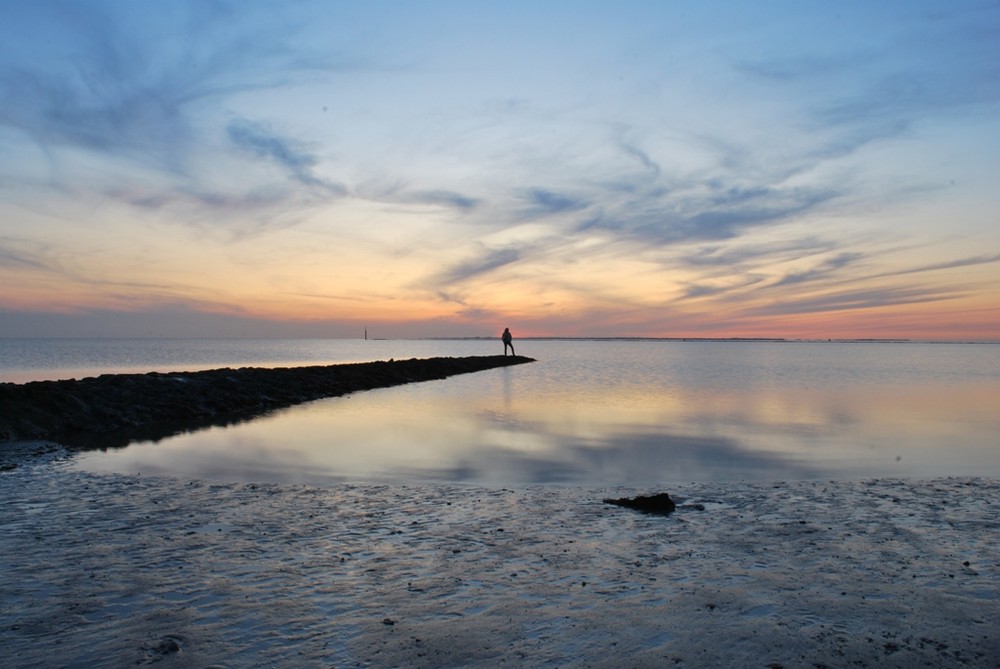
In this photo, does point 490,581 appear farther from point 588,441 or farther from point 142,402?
point 142,402

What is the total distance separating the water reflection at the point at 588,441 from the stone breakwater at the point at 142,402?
5.34 feet

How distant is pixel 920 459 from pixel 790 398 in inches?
639

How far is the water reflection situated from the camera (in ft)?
41.1

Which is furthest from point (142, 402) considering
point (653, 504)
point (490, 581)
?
point (490, 581)

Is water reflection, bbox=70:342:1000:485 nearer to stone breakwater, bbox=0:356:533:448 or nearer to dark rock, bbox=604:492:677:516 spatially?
stone breakwater, bbox=0:356:533:448

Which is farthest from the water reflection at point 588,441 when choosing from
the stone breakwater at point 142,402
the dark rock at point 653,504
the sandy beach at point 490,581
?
the sandy beach at point 490,581

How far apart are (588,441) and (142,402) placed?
14.0 metres

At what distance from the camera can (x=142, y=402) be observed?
803 inches

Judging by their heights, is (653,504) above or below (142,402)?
below

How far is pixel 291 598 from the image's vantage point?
585 cm

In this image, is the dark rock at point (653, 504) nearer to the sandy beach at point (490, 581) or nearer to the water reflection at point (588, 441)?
the sandy beach at point (490, 581)

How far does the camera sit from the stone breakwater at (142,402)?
16281mm

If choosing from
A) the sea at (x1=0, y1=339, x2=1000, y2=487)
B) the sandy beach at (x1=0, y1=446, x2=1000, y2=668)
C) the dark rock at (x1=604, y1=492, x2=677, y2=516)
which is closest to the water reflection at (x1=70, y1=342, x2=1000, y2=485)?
the sea at (x1=0, y1=339, x2=1000, y2=487)

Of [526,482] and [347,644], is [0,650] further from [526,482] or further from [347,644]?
[526,482]
